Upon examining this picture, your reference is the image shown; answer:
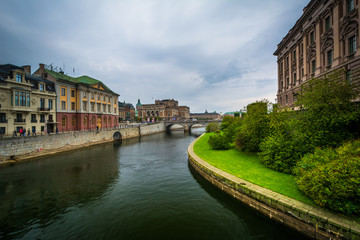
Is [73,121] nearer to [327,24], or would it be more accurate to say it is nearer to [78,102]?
[78,102]

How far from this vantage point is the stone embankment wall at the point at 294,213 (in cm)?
656

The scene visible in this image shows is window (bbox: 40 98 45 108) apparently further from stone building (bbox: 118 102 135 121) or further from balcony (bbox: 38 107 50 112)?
stone building (bbox: 118 102 135 121)

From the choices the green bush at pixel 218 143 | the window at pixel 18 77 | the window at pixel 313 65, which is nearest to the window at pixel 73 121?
the window at pixel 18 77

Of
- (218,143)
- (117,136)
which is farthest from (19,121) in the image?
(218,143)

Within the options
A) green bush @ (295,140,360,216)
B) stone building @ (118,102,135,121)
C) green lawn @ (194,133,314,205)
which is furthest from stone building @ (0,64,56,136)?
stone building @ (118,102,135,121)

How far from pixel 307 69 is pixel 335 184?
957 inches

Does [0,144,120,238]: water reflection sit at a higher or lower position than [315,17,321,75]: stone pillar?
lower

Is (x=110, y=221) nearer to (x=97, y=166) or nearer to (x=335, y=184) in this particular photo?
(x=335, y=184)

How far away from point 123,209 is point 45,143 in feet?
81.0

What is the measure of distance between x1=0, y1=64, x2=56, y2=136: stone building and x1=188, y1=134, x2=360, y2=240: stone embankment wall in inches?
1391

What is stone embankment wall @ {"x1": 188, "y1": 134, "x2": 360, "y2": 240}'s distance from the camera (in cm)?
656

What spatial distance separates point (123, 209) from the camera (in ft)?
35.7

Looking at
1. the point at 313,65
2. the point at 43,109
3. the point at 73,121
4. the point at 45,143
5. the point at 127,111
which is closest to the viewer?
the point at 313,65

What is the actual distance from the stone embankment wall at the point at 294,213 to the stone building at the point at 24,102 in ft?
116
